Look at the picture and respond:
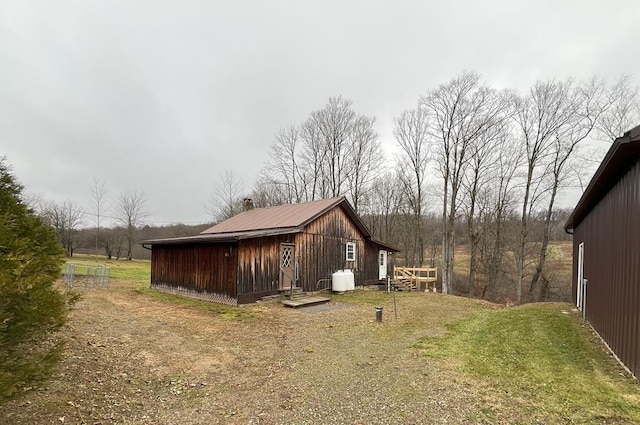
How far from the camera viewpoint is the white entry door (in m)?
20.7

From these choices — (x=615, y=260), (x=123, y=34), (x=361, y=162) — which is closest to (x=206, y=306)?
(x=123, y=34)

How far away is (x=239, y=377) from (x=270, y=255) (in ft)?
27.4

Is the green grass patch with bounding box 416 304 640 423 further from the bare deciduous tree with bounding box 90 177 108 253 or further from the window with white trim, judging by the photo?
the bare deciduous tree with bounding box 90 177 108 253

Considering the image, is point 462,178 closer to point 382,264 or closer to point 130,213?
point 382,264

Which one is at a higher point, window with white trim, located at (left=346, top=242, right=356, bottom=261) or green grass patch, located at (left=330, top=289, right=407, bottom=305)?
window with white trim, located at (left=346, top=242, right=356, bottom=261)

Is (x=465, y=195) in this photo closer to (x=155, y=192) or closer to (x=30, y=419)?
(x=30, y=419)

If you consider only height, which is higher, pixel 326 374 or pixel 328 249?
pixel 328 249

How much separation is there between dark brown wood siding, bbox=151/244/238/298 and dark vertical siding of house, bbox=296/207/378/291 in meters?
3.51

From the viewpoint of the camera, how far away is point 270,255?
1385 cm

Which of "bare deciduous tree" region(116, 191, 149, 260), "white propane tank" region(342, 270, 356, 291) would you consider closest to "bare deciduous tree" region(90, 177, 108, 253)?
"bare deciduous tree" region(116, 191, 149, 260)

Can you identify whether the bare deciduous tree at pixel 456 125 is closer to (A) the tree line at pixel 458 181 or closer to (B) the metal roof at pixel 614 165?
(A) the tree line at pixel 458 181

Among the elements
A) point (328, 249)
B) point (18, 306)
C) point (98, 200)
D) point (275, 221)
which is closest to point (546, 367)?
point (18, 306)

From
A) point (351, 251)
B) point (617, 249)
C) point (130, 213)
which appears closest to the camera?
point (617, 249)

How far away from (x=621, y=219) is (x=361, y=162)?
960 inches
